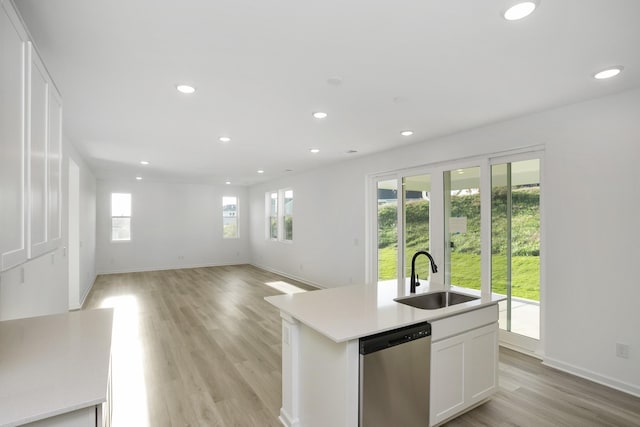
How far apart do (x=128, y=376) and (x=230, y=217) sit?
24.1ft

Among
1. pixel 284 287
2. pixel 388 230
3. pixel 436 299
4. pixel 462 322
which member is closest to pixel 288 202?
pixel 284 287

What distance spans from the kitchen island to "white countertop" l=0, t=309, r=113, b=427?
1.03 m

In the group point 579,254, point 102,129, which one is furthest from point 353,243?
point 102,129

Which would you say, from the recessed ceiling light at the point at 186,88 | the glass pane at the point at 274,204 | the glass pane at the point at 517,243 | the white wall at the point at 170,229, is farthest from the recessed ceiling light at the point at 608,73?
the white wall at the point at 170,229

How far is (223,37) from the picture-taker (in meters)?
1.89

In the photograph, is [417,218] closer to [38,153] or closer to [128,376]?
[128,376]

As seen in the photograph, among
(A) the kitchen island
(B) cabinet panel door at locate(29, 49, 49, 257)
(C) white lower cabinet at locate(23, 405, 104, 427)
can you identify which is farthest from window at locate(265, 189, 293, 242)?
(C) white lower cabinet at locate(23, 405, 104, 427)

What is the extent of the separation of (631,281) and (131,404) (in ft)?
13.9

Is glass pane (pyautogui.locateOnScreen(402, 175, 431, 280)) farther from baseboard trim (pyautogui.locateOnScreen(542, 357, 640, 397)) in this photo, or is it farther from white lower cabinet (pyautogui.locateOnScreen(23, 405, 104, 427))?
white lower cabinet (pyautogui.locateOnScreen(23, 405, 104, 427))

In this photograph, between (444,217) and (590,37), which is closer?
(590,37)

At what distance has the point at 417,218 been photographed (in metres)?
4.62

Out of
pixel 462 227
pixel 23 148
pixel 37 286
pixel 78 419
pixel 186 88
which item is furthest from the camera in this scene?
pixel 462 227

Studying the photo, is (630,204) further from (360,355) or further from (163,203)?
(163,203)

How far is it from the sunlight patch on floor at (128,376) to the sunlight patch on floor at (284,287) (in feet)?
8.55
